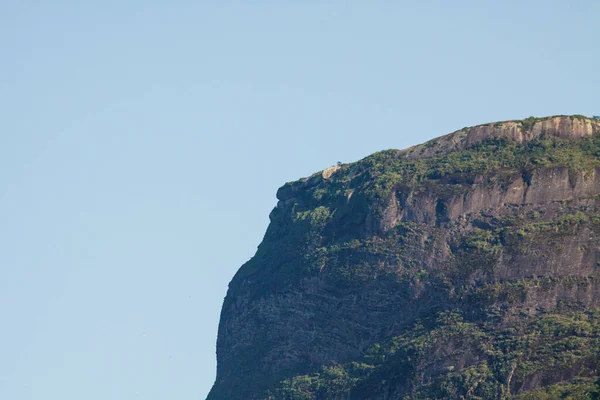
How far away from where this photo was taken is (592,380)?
19662 cm

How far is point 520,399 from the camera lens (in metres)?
198

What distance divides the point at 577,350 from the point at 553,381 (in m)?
4.40

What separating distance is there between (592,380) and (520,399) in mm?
8061

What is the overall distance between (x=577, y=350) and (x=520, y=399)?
8452mm

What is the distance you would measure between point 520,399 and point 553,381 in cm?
422

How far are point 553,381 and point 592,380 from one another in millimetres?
4518

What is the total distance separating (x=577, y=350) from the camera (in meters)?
200

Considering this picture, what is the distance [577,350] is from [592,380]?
447 centimetres

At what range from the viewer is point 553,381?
7830 inches
